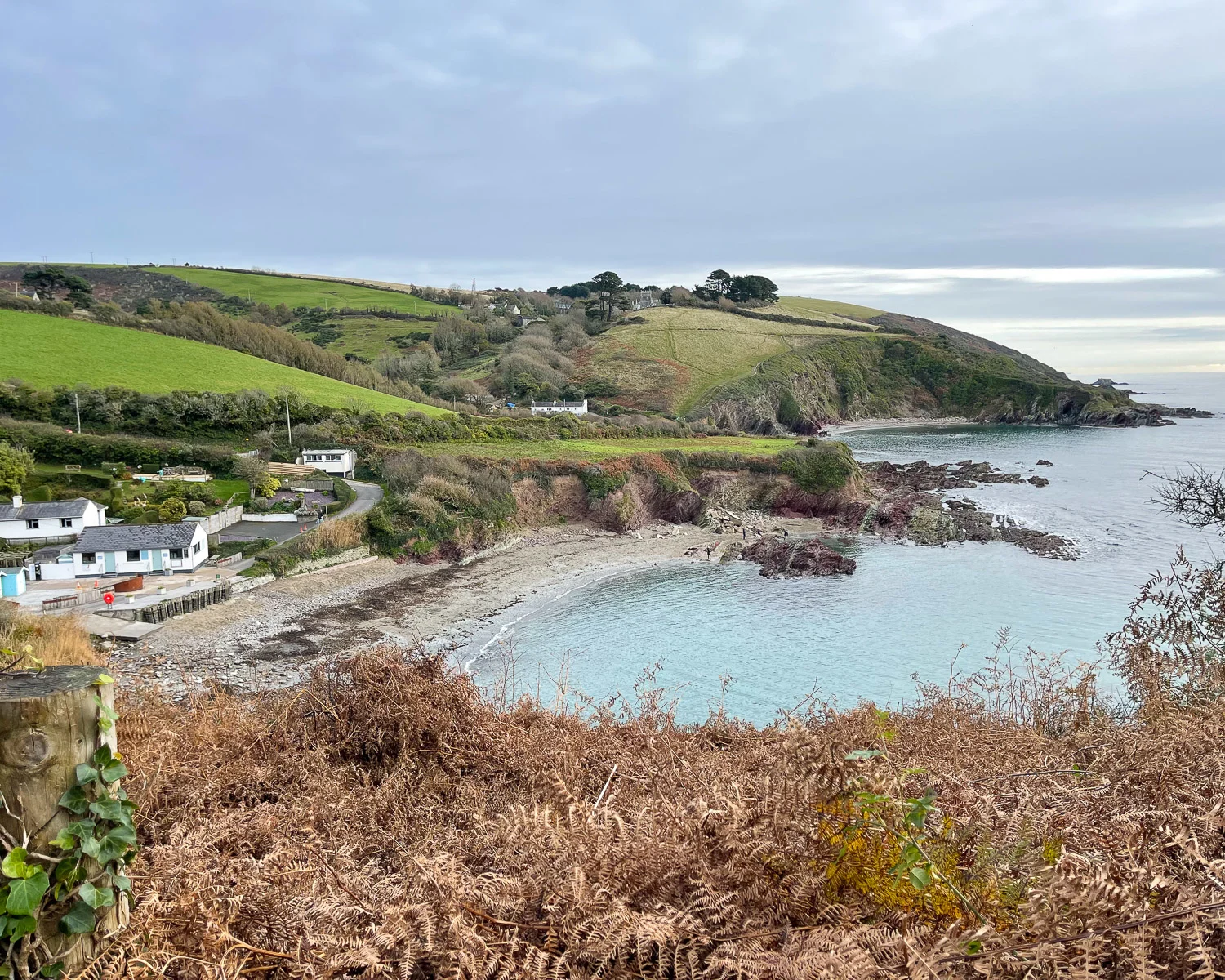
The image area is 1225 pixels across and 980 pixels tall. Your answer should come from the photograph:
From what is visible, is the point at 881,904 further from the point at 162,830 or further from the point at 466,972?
the point at 162,830

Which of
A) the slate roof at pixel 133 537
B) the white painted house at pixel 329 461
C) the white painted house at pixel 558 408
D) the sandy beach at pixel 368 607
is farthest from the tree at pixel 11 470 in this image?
the white painted house at pixel 558 408

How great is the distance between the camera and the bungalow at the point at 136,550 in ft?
82.0

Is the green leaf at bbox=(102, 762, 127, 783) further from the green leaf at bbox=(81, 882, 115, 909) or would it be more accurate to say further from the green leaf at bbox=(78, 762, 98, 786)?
the green leaf at bbox=(81, 882, 115, 909)

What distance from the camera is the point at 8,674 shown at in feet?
7.73

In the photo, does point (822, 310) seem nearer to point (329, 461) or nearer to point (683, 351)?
point (683, 351)

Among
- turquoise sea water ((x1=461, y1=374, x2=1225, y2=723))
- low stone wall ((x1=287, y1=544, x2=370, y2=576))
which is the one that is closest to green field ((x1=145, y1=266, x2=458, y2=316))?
low stone wall ((x1=287, y1=544, x2=370, y2=576))

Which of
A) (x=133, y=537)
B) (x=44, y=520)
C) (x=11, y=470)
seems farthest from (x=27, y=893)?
(x=11, y=470)

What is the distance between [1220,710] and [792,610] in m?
21.9

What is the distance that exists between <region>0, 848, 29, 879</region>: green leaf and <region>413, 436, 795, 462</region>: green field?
128 feet

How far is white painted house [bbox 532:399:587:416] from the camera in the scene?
204ft

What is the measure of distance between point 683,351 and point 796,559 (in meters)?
60.9

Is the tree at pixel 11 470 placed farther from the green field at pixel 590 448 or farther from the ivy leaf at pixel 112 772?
the ivy leaf at pixel 112 772

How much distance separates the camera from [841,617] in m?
26.1

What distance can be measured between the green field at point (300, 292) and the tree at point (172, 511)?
83.5 meters
